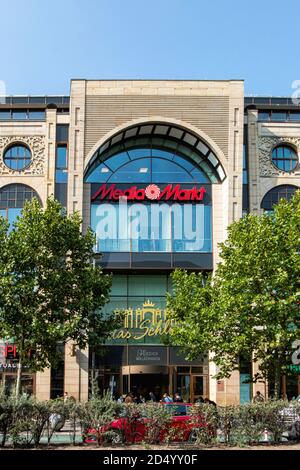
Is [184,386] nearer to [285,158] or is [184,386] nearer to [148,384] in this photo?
[148,384]

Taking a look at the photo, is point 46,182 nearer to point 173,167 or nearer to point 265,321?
point 173,167

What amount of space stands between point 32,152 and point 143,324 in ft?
40.5

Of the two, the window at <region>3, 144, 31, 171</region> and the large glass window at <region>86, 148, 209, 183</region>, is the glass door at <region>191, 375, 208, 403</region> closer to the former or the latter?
the large glass window at <region>86, 148, 209, 183</region>

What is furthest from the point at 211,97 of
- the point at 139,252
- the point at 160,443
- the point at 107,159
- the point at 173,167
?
the point at 160,443

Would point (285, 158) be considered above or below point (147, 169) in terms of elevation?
above

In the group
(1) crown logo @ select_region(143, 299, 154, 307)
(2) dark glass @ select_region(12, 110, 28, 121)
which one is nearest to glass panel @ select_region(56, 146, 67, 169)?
(2) dark glass @ select_region(12, 110, 28, 121)

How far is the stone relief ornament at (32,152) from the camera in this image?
38.8 meters

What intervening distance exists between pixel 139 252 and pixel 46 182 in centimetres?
702

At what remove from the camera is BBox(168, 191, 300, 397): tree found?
1006 inches

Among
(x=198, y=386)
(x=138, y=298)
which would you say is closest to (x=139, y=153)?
(x=138, y=298)

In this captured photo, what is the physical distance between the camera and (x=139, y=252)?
124ft

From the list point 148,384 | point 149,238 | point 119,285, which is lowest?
point 148,384

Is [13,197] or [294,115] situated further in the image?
[294,115]

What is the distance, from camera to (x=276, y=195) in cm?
3912
